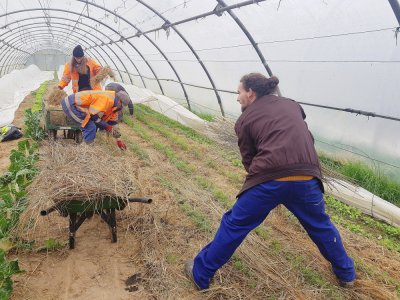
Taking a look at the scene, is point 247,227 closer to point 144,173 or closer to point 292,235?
point 292,235

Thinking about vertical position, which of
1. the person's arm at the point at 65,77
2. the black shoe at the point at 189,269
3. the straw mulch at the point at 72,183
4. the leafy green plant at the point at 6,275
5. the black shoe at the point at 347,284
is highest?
the person's arm at the point at 65,77

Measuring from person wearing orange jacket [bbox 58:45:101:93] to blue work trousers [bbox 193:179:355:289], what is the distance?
4.62m

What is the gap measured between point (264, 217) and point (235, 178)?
2.86 meters

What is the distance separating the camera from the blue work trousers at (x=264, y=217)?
2.42 meters

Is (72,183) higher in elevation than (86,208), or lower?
higher

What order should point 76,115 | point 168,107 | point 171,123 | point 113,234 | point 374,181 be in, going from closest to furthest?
point 113,234 → point 76,115 → point 374,181 → point 171,123 → point 168,107

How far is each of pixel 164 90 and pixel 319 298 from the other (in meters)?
10.5

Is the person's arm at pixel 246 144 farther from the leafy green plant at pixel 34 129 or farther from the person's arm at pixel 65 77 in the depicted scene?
the leafy green plant at pixel 34 129

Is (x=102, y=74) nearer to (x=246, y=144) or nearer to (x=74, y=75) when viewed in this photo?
(x=74, y=75)

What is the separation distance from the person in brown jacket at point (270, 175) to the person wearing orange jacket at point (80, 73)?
4.33 m

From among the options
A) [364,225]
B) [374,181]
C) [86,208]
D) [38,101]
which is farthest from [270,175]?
[38,101]

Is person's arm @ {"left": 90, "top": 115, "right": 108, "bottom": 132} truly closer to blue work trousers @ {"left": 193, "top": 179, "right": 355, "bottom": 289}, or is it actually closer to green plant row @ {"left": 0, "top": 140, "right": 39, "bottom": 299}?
green plant row @ {"left": 0, "top": 140, "right": 39, "bottom": 299}

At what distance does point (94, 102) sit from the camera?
4930 mm

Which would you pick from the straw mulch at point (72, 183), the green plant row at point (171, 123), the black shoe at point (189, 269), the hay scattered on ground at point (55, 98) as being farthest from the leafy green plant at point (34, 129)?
the black shoe at point (189, 269)
